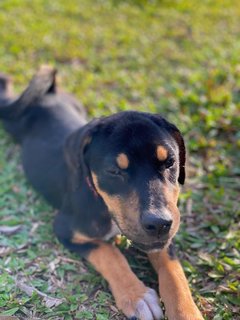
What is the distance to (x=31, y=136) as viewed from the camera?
5.74 metres

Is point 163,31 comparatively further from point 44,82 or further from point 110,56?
point 44,82

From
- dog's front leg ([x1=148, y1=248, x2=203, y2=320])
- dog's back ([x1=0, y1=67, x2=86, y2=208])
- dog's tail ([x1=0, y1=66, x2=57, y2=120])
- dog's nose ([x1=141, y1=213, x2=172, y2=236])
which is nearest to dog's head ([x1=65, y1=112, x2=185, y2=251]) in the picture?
dog's nose ([x1=141, y1=213, x2=172, y2=236])

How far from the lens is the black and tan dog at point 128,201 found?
3.76 meters

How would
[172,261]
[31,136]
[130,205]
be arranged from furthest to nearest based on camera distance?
[31,136] → [172,261] → [130,205]

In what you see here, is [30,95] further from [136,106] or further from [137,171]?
[137,171]

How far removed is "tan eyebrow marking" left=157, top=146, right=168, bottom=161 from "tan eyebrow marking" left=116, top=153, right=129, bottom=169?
0.23 metres

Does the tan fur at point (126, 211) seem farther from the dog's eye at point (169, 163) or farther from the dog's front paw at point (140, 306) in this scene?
the dog's front paw at point (140, 306)

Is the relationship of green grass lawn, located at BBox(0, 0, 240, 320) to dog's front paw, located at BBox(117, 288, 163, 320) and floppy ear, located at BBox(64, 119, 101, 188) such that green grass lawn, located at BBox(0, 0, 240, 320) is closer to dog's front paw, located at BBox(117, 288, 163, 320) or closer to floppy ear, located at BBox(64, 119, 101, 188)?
dog's front paw, located at BBox(117, 288, 163, 320)

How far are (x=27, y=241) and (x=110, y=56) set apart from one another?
Answer: 4.18 meters

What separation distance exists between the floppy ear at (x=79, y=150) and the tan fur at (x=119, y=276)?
594mm

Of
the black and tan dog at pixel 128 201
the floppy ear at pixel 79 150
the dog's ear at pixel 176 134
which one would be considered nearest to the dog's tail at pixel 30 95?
the black and tan dog at pixel 128 201

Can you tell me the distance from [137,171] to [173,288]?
871mm

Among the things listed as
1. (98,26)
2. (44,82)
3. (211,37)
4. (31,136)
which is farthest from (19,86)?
(211,37)

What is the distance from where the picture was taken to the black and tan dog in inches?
148
